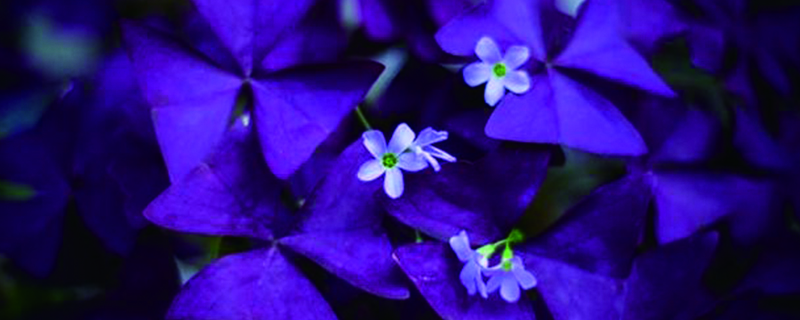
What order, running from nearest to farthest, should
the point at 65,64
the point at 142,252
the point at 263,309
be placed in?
the point at 263,309
the point at 142,252
the point at 65,64

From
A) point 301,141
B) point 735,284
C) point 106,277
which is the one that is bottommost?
point 735,284

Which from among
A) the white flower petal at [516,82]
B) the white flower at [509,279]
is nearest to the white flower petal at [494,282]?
the white flower at [509,279]

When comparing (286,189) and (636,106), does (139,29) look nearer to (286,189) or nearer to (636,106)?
(286,189)

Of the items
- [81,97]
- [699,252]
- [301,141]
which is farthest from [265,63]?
[699,252]

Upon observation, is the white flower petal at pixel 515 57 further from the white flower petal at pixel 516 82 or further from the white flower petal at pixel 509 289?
the white flower petal at pixel 509 289

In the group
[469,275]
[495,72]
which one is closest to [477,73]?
[495,72]

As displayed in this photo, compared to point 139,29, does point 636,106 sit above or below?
below

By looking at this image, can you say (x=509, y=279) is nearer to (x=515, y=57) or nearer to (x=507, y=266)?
(x=507, y=266)

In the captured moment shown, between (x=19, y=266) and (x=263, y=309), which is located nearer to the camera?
(x=263, y=309)

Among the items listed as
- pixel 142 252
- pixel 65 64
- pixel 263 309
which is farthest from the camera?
pixel 65 64
